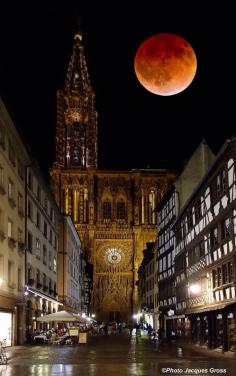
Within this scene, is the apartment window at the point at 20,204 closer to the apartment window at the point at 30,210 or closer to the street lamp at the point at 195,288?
the apartment window at the point at 30,210

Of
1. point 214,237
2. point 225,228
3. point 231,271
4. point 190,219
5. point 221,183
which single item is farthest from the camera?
point 190,219

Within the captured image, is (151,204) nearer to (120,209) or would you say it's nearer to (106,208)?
(120,209)

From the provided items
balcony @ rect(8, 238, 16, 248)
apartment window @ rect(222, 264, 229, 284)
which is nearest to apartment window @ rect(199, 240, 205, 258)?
apartment window @ rect(222, 264, 229, 284)

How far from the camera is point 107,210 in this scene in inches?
4658

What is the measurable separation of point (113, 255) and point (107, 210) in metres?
10.3

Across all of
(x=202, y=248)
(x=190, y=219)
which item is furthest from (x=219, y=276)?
(x=190, y=219)

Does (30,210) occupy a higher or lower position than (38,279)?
higher

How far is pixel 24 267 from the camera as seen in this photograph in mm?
42438

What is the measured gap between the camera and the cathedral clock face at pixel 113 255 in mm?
112812

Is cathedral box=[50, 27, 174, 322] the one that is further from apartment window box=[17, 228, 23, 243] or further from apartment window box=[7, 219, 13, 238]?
apartment window box=[7, 219, 13, 238]

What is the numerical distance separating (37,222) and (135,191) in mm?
69570

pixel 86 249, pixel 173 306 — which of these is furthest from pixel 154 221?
pixel 173 306

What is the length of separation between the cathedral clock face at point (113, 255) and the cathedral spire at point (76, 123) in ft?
62.3

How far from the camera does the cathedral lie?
110938mm
